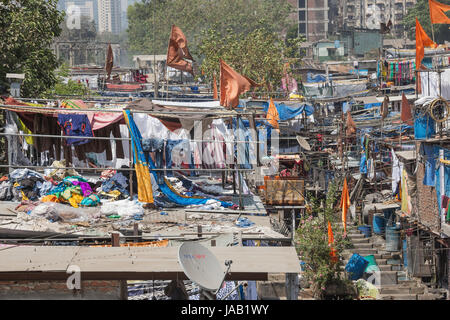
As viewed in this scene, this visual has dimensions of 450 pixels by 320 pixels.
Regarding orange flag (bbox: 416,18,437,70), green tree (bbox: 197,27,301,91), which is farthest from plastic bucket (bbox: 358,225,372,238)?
green tree (bbox: 197,27,301,91)

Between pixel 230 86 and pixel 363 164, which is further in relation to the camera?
pixel 363 164

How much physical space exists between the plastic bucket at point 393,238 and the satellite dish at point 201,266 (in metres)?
15.5

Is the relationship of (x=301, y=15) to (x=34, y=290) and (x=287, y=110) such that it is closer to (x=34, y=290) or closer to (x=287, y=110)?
(x=287, y=110)

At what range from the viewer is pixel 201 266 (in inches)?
304

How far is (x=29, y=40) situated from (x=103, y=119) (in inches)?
242

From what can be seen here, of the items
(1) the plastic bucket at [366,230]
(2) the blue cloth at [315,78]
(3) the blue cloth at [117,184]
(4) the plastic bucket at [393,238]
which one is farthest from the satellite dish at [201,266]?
(2) the blue cloth at [315,78]

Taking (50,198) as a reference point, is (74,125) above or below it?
above

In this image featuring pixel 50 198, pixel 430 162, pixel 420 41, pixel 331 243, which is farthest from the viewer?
pixel 420 41

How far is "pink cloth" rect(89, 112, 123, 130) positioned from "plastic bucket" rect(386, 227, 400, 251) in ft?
38.1

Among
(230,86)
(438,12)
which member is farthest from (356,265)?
(230,86)

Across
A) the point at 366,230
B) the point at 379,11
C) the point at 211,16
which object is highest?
the point at 379,11

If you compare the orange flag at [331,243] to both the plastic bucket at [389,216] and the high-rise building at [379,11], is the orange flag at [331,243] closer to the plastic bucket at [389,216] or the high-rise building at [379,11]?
the plastic bucket at [389,216]

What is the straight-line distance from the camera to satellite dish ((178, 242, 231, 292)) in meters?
7.39

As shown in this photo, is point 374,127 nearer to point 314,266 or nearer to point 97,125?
point 314,266
